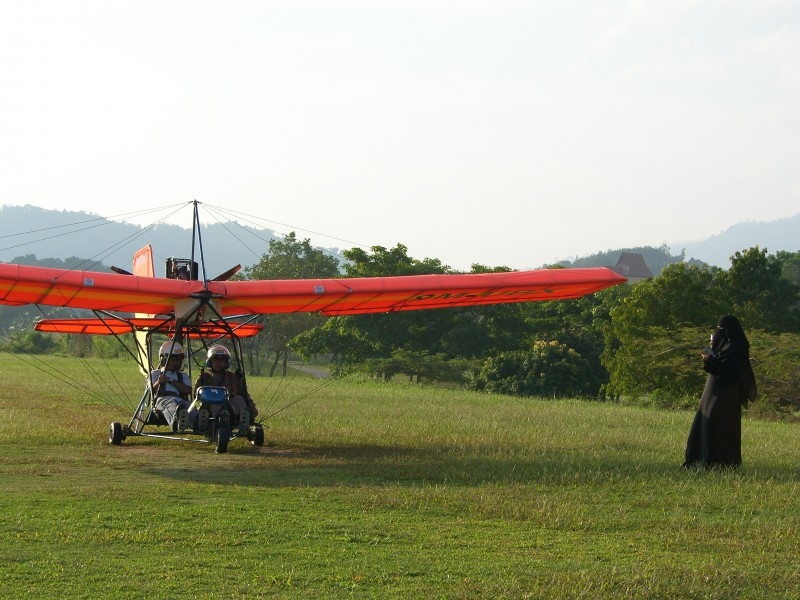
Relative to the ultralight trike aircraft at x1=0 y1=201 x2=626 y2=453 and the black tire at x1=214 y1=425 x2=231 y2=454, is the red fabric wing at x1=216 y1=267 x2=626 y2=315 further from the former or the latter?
the black tire at x1=214 y1=425 x2=231 y2=454

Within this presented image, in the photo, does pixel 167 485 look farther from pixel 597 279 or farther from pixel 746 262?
pixel 746 262

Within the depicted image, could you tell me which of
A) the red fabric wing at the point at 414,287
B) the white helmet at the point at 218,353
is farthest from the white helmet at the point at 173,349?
Result: the red fabric wing at the point at 414,287

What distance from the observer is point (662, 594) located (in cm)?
629

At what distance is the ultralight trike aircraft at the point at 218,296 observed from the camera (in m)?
13.7

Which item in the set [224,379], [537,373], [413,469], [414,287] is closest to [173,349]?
[224,379]

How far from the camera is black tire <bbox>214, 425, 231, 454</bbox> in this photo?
44.6 feet

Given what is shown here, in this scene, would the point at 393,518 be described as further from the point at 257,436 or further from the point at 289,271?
the point at 289,271

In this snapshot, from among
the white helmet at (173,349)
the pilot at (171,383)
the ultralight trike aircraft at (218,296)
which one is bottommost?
the pilot at (171,383)

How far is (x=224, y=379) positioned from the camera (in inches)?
577

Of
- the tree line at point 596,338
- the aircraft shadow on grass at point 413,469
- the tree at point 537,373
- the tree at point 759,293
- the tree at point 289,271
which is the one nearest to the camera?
the aircraft shadow on grass at point 413,469

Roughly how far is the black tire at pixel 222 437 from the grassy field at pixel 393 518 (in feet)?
0.42

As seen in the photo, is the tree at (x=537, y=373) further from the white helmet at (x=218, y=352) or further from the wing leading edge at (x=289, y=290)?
the white helmet at (x=218, y=352)

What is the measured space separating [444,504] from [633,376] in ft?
100

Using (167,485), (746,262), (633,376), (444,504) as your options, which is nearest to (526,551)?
(444,504)
